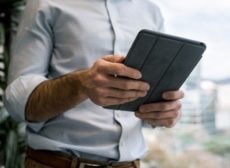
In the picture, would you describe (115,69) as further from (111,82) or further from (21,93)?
(21,93)

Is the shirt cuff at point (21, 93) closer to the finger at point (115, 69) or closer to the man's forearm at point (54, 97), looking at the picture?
the man's forearm at point (54, 97)

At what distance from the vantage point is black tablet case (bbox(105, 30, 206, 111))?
80 centimetres

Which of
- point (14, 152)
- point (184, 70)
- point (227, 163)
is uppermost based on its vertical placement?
point (184, 70)

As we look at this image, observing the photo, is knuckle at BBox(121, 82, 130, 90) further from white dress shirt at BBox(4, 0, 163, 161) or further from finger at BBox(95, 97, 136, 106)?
white dress shirt at BBox(4, 0, 163, 161)

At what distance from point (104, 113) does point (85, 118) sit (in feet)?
0.18

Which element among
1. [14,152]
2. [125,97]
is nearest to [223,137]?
[14,152]

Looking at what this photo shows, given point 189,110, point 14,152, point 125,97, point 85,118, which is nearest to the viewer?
point 125,97

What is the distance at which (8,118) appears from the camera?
1.82m

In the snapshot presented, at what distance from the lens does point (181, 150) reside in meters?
1.99

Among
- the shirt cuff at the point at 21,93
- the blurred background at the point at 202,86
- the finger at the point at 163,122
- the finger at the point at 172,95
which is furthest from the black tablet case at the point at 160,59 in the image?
the blurred background at the point at 202,86

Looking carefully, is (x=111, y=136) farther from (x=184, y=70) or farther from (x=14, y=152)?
(x=14, y=152)

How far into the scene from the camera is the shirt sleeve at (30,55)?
1.04 meters

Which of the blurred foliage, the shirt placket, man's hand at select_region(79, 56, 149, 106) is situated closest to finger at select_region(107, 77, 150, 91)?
man's hand at select_region(79, 56, 149, 106)

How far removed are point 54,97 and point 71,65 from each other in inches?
6.1
